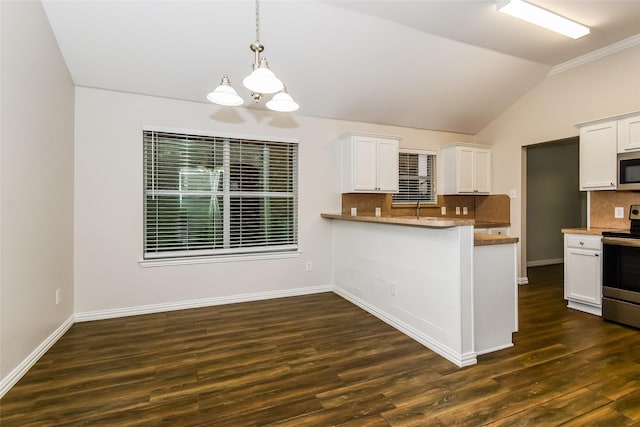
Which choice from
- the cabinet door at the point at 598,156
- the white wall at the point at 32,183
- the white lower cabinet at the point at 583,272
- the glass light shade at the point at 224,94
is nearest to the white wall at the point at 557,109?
the cabinet door at the point at 598,156

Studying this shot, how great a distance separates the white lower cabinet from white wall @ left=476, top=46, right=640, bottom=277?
1.19 meters

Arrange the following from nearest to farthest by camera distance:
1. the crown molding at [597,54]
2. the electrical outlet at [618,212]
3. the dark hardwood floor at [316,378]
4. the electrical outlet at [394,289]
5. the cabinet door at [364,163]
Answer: the dark hardwood floor at [316,378] → the electrical outlet at [394,289] → the crown molding at [597,54] → the electrical outlet at [618,212] → the cabinet door at [364,163]

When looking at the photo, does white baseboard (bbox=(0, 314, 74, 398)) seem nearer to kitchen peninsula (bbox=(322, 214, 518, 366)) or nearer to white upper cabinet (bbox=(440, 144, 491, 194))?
kitchen peninsula (bbox=(322, 214, 518, 366))

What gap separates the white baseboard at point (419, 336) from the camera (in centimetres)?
246

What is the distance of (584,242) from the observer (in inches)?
142

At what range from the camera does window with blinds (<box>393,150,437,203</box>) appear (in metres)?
5.20

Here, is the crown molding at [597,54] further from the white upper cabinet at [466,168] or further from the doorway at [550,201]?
the doorway at [550,201]

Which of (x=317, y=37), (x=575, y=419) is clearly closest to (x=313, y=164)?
(x=317, y=37)

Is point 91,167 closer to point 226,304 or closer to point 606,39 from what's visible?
point 226,304

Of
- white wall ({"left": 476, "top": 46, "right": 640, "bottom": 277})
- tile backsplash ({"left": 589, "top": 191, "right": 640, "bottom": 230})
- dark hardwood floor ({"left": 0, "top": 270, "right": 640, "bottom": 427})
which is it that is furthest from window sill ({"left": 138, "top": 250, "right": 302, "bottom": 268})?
tile backsplash ({"left": 589, "top": 191, "right": 640, "bottom": 230})

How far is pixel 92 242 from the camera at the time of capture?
3447 mm

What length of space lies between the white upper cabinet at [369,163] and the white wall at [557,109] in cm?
199

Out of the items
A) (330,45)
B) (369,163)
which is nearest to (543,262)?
(369,163)

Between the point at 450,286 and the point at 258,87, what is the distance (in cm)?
207
